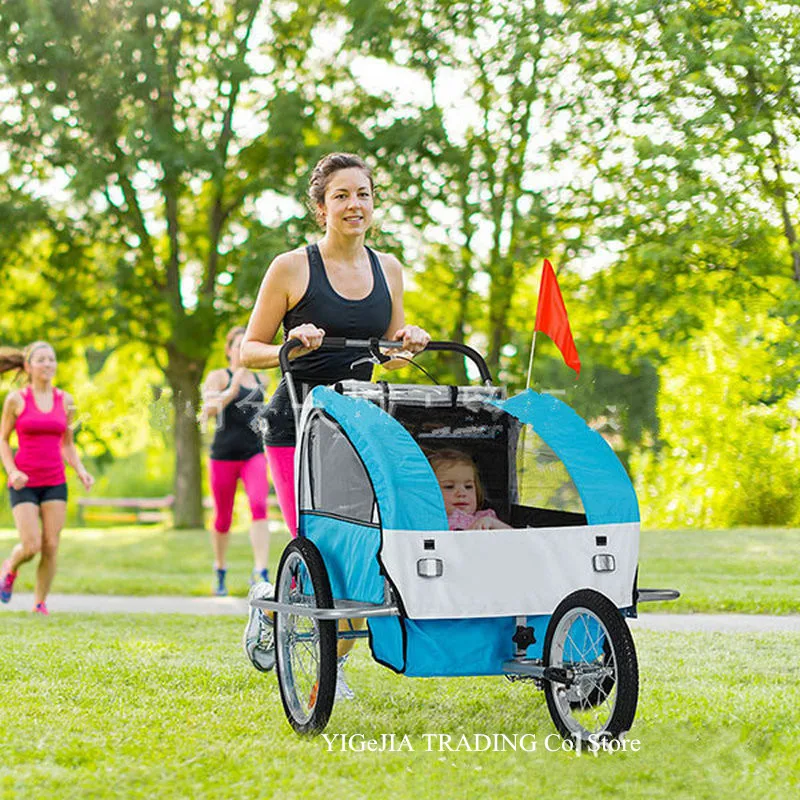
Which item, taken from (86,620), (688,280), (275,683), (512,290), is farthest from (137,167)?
(275,683)

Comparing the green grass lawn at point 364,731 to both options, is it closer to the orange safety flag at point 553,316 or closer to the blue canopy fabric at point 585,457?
the blue canopy fabric at point 585,457

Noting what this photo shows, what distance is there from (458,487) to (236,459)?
209 inches

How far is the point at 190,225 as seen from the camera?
24.0m

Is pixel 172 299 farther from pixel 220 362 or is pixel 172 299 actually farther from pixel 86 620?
pixel 86 620

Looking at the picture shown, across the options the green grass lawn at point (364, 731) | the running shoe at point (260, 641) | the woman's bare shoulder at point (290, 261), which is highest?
the woman's bare shoulder at point (290, 261)

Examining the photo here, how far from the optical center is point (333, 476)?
4930 millimetres

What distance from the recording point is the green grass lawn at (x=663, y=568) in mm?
9969

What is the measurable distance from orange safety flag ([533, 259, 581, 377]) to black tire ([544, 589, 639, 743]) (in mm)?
1847

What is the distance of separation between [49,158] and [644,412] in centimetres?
1097

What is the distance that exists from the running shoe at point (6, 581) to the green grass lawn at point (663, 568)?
180 cm

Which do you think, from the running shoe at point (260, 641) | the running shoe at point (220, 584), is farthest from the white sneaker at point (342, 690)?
the running shoe at point (220, 584)

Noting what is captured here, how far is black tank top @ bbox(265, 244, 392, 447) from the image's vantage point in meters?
5.23

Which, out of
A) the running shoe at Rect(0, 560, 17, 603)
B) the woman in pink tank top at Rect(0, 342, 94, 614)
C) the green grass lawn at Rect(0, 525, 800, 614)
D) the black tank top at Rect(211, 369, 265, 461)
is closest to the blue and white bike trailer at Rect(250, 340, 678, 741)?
the woman in pink tank top at Rect(0, 342, 94, 614)

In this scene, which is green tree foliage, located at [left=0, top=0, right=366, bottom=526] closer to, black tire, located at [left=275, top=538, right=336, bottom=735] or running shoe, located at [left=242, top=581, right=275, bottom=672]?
running shoe, located at [left=242, top=581, right=275, bottom=672]
